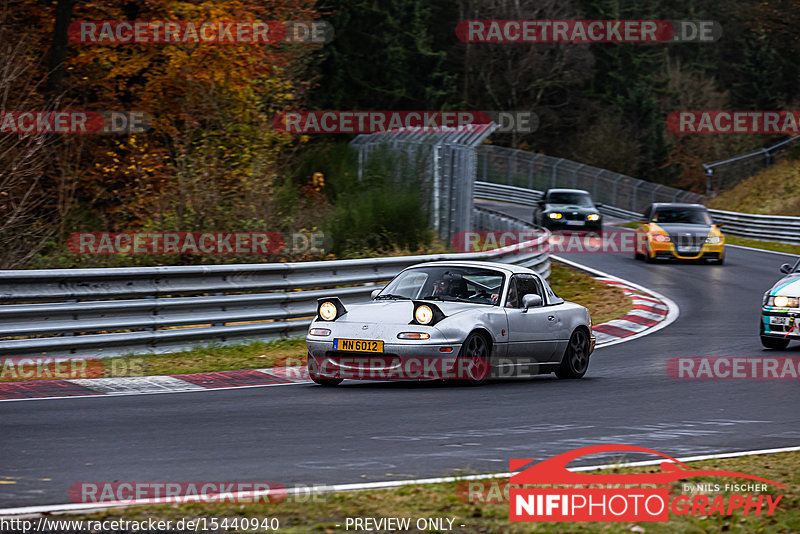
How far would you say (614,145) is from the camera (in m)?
67.2

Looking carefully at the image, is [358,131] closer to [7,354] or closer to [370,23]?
[370,23]

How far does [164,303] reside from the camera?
12.5 meters

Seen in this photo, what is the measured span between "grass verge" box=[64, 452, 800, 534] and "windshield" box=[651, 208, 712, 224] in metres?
22.7

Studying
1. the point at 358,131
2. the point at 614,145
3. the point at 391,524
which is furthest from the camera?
the point at 614,145

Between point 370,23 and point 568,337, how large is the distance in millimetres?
47400

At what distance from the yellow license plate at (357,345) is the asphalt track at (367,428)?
0.40 meters

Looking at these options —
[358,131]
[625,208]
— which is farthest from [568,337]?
[625,208]

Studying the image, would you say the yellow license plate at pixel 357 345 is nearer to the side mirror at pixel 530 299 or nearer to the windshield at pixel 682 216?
the side mirror at pixel 530 299

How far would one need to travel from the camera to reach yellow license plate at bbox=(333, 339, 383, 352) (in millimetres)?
10422

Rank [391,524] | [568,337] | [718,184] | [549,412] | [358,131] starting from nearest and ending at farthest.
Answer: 1. [391,524]
2. [549,412]
3. [568,337]
4. [358,131]
5. [718,184]

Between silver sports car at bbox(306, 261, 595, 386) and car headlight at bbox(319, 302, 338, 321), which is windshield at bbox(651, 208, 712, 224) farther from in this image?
car headlight at bbox(319, 302, 338, 321)

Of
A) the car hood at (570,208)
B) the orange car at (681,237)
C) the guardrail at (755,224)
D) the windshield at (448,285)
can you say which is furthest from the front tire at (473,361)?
the car hood at (570,208)

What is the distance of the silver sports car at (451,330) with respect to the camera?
10477 millimetres

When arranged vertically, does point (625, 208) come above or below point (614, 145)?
below
